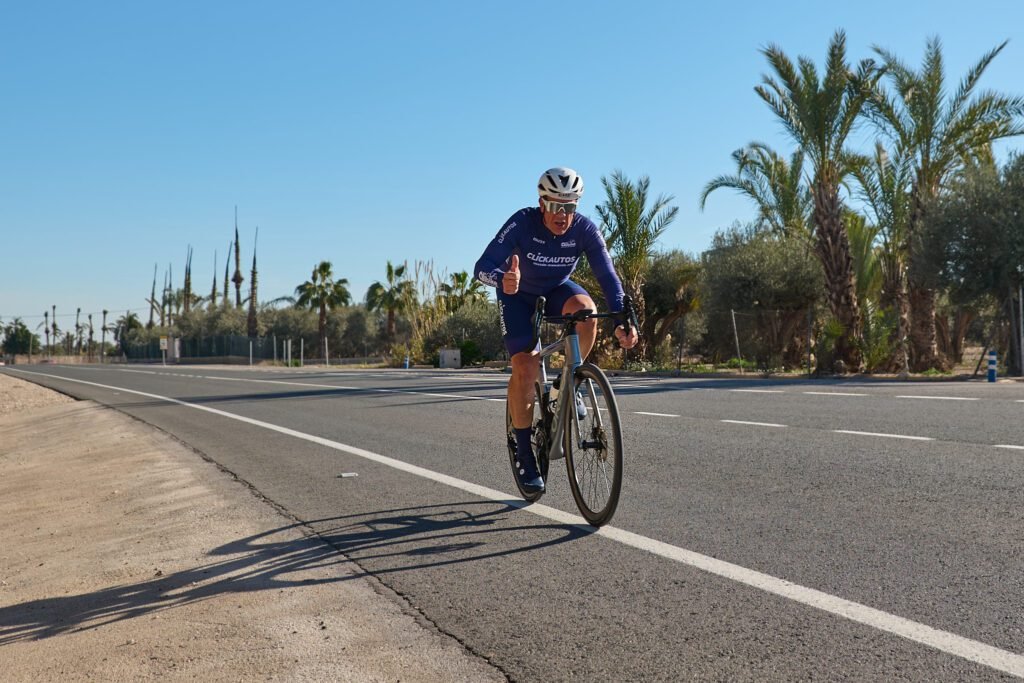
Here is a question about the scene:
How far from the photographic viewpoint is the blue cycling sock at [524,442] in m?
5.75

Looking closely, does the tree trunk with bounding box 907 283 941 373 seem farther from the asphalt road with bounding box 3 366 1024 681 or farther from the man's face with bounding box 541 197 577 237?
the man's face with bounding box 541 197 577 237

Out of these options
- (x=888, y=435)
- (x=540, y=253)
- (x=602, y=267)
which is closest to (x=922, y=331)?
Answer: (x=888, y=435)

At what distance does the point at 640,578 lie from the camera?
13.0ft

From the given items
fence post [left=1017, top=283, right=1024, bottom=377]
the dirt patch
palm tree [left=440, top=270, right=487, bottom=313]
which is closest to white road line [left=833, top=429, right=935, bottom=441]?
the dirt patch

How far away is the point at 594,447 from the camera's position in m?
5.11

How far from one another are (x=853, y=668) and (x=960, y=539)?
1.85 metres

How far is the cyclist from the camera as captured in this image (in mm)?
5367

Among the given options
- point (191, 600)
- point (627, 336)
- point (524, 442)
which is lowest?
point (191, 600)

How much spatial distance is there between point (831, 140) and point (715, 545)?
21377mm

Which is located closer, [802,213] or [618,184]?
[802,213]

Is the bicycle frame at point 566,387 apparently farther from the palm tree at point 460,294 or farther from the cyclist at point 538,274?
the palm tree at point 460,294

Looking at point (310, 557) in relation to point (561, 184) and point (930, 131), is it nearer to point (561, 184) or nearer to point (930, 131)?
point (561, 184)

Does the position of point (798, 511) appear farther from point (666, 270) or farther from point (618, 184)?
point (666, 270)

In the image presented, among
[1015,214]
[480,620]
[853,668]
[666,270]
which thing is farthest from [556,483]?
[666,270]
